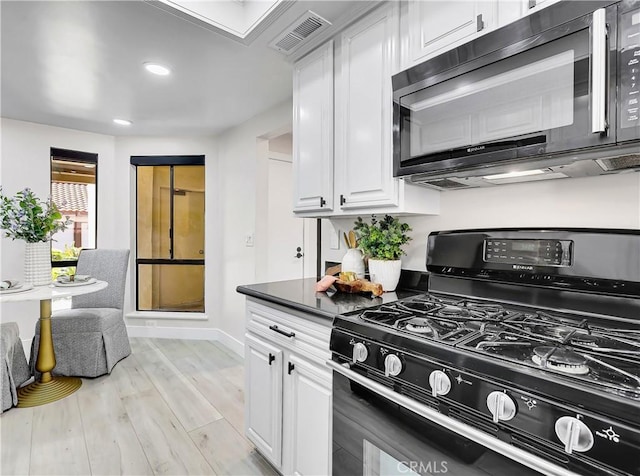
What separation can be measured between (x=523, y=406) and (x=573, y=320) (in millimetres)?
586

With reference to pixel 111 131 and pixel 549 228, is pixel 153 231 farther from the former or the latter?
pixel 549 228

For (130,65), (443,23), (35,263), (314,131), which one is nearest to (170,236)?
(35,263)

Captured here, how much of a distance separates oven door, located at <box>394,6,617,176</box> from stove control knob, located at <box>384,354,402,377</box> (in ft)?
2.35

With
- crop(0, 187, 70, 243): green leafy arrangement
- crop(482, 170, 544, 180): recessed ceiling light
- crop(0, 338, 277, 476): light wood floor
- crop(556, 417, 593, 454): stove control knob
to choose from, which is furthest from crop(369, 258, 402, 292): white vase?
crop(0, 187, 70, 243): green leafy arrangement

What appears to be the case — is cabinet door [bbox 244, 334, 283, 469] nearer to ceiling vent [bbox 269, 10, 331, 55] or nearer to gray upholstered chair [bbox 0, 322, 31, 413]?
ceiling vent [bbox 269, 10, 331, 55]

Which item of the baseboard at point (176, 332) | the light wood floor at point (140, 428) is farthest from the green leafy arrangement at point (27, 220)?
the baseboard at point (176, 332)

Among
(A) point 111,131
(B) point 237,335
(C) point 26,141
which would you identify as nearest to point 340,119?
(B) point 237,335

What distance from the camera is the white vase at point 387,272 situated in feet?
5.49

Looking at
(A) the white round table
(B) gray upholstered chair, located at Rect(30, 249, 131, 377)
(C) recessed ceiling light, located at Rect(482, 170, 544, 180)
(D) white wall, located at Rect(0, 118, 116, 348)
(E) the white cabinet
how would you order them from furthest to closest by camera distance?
(D) white wall, located at Rect(0, 118, 116, 348) → (B) gray upholstered chair, located at Rect(30, 249, 131, 377) → (A) the white round table → (E) the white cabinet → (C) recessed ceiling light, located at Rect(482, 170, 544, 180)

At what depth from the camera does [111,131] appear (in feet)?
12.6

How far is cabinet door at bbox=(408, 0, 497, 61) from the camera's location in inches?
46.1

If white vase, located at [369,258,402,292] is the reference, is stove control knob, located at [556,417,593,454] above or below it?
below

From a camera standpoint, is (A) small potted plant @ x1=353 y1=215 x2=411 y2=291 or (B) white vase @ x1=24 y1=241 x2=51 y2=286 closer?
(A) small potted plant @ x1=353 y1=215 x2=411 y2=291

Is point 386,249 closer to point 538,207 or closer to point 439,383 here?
point 538,207
